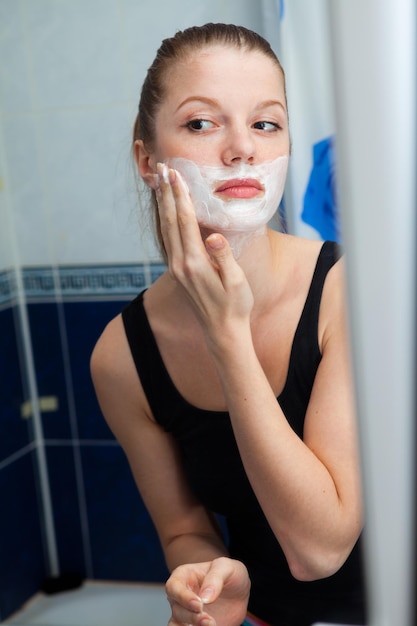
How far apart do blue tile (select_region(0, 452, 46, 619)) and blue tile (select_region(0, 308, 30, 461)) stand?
3cm

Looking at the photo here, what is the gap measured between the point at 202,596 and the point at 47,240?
51 centimetres

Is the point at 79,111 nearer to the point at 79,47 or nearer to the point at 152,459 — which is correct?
the point at 79,47

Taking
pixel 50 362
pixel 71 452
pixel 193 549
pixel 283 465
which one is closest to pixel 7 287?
pixel 50 362

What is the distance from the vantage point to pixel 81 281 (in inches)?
32.9

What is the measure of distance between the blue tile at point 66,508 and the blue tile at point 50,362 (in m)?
0.03

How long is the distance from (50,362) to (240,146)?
1.55 ft

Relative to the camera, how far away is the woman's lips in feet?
1.82

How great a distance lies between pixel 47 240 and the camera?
88 cm

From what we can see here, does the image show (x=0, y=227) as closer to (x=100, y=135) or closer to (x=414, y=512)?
(x=100, y=135)

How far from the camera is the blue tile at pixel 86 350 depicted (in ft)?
2.58

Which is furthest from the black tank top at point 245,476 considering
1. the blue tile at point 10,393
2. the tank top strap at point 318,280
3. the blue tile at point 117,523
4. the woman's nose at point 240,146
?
the blue tile at point 10,393

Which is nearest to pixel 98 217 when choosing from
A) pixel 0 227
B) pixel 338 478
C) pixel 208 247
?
pixel 0 227

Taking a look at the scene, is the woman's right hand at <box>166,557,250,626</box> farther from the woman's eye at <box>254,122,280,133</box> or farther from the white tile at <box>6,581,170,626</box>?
the woman's eye at <box>254,122,280,133</box>

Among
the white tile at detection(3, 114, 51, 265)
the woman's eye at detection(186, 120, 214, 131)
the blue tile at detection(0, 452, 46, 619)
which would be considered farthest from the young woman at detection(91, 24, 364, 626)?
the blue tile at detection(0, 452, 46, 619)
